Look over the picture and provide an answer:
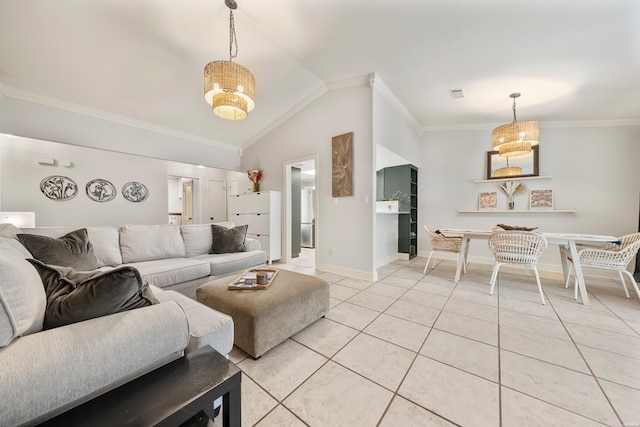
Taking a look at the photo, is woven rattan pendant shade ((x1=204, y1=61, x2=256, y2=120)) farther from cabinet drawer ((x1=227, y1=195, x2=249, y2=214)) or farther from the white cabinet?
cabinet drawer ((x1=227, y1=195, x2=249, y2=214))

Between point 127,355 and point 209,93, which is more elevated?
point 209,93

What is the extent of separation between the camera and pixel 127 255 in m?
2.51

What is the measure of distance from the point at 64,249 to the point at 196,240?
1291mm

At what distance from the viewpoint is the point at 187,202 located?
16.5 feet

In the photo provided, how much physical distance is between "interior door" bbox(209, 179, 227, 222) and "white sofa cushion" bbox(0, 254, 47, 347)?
14.9 ft

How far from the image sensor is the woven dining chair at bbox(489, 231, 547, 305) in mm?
2568

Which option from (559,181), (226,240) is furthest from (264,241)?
(559,181)

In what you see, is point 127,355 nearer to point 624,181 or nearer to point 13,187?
point 13,187

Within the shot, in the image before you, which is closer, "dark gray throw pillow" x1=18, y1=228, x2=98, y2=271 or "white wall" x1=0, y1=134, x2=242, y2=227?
"dark gray throw pillow" x1=18, y1=228, x2=98, y2=271

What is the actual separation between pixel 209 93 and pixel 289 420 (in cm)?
270

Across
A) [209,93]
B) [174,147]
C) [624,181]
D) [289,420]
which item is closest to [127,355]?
[289,420]

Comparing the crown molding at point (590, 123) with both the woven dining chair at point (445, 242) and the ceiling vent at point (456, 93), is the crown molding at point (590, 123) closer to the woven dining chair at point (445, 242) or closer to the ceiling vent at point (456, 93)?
the ceiling vent at point (456, 93)

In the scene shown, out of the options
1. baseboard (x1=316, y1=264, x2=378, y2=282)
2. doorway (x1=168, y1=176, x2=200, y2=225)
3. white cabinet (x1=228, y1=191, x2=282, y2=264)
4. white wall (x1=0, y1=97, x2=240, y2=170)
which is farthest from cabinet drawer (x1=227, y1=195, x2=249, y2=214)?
baseboard (x1=316, y1=264, x2=378, y2=282)

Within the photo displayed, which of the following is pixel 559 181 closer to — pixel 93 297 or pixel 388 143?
pixel 388 143
